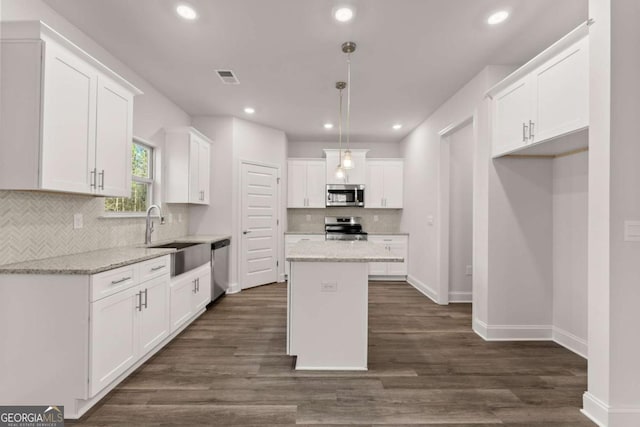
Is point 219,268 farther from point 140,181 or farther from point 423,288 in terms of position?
point 423,288

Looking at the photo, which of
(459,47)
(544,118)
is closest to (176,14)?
(459,47)

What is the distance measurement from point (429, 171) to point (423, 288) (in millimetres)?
1944

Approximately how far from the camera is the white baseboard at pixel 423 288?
177 inches

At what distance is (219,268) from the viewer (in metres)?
4.31

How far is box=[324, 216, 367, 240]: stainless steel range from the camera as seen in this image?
19.2ft

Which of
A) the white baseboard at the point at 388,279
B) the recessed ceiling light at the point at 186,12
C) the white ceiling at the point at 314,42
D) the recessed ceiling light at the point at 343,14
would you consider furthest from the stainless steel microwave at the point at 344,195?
the recessed ceiling light at the point at 186,12

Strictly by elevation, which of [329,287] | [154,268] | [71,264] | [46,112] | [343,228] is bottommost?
[329,287]

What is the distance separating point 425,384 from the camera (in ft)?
7.39

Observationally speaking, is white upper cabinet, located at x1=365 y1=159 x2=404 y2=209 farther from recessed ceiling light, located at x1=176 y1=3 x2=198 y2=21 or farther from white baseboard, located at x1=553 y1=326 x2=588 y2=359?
recessed ceiling light, located at x1=176 y1=3 x2=198 y2=21

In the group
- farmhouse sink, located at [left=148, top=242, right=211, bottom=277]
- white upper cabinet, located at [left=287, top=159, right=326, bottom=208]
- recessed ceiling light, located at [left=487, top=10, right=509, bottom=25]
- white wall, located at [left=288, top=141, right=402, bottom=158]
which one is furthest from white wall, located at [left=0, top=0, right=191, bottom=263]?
recessed ceiling light, located at [left=487, top=10, right=509, bottom=25]

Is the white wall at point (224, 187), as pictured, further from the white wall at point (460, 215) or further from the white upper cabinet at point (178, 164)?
the white wall at point (460, 215)

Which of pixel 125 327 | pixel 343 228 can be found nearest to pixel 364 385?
pixel 125 327

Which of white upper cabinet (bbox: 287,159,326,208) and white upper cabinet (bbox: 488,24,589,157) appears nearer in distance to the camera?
white upper cabinet (bbox: 488,24,589,157)

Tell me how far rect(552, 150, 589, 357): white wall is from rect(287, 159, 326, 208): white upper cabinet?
12.6 ft
